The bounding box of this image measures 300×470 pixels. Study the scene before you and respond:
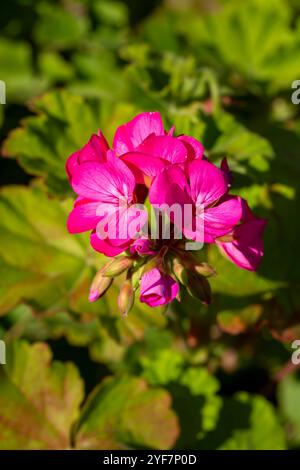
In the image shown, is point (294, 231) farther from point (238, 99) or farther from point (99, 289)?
point (99, 289)

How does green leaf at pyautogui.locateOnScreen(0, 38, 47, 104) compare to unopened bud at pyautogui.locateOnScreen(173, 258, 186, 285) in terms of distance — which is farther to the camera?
green leaf at pyautogui.locateOnScreen(0, 38, 47, 104)

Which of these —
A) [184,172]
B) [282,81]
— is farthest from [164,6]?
Answer: [184,172]

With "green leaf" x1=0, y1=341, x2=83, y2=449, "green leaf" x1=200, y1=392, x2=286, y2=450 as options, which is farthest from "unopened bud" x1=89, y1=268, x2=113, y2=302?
"green leaf" x1=200, y1=392, x2=286, y2=450

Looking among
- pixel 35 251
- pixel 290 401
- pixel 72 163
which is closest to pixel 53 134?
pixel 35 251

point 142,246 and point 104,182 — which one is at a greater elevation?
point 104,182

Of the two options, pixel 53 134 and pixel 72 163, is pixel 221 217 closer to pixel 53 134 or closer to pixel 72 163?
pixel 72 163
